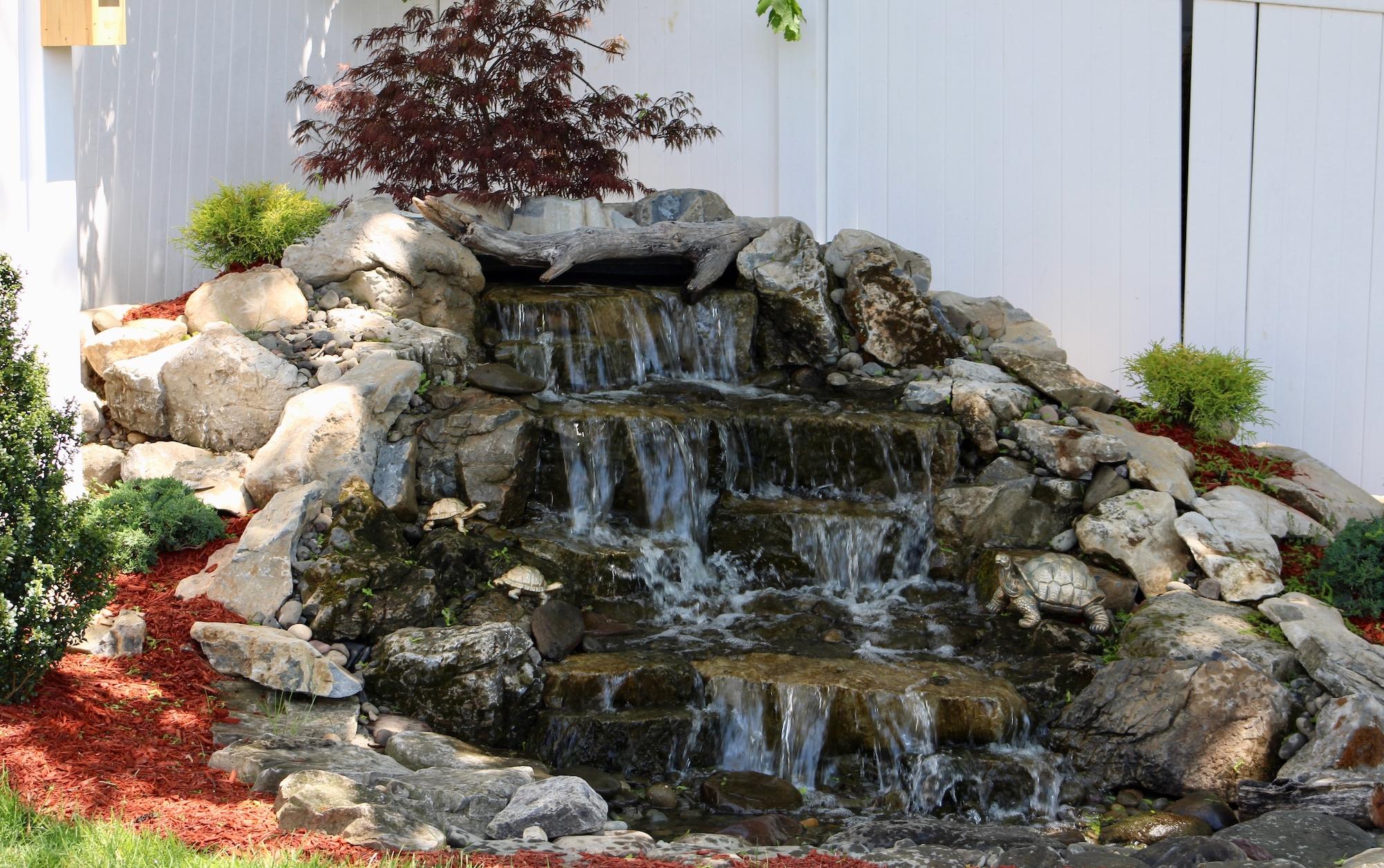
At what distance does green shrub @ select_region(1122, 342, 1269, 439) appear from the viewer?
289 inches

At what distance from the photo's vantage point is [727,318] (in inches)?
313

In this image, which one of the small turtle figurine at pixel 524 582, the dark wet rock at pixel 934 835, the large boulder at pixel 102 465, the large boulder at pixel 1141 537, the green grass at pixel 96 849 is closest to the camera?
the green grass at pixel 96 849

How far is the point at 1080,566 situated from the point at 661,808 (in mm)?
2718

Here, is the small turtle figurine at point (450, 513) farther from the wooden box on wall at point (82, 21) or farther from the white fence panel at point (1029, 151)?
the white fence panel at point (1029, 151)

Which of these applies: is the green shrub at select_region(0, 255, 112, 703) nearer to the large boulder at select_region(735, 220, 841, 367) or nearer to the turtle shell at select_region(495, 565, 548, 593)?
the turtle shell at select_region(495, 565, 548, 593)

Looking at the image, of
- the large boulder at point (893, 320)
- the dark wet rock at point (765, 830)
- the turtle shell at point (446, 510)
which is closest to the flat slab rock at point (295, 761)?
the dark wet rock at point (765, 830)

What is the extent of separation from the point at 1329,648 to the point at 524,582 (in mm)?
3828

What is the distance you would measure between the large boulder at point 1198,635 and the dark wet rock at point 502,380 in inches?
147

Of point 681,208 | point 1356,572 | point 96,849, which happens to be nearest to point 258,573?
point 96,849

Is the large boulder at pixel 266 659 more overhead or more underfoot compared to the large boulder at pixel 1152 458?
more underfoot

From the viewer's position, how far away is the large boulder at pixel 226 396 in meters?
6.16

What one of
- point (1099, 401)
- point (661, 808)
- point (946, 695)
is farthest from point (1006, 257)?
point (661, 808)

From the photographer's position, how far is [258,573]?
500 cm

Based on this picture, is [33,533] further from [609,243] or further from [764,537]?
[609,243]
